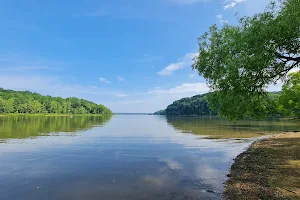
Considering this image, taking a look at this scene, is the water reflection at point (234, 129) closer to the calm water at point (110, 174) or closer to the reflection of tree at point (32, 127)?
the calm water at point (110, 174)

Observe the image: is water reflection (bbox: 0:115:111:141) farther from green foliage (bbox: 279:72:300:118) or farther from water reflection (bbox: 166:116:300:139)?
green foliage (bbox: 279:72:300:118)

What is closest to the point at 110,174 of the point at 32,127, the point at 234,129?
the point at 234,129

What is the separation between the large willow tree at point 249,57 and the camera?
13344 millimetres

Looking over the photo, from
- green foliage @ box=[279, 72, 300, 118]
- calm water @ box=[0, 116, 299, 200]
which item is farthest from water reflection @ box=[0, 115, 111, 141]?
green foliage @ box=[279, 72, 300, 118]

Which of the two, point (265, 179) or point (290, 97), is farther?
point (290, 97)

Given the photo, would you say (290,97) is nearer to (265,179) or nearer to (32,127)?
(265,179)

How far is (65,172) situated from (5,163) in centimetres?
606

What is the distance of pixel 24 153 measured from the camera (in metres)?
21.5

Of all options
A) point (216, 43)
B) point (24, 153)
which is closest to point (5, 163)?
point (24, 153)

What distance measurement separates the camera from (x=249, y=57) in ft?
44.5

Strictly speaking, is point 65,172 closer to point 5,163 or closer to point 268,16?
point 5,163

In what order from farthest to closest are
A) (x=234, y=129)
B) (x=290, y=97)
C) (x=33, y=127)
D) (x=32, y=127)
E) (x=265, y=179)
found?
1. (x=234, y=129)
2. (x=33, y=127)
3. (x=32, y=127)
4. (x=290, y=97)
5. (x=265, y=179)

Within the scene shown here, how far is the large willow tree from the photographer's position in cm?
1334

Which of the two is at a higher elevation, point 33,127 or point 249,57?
point 249,57
